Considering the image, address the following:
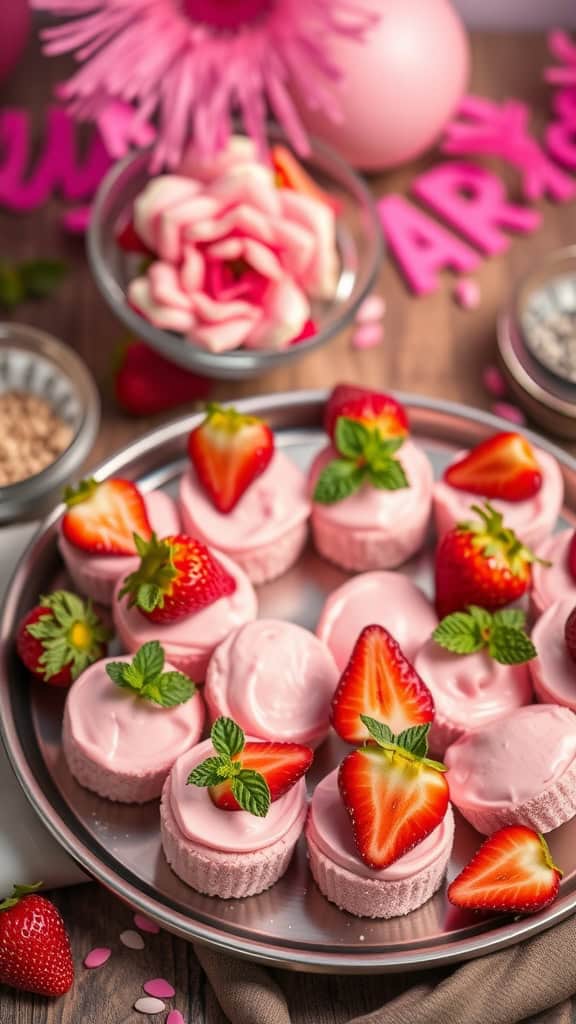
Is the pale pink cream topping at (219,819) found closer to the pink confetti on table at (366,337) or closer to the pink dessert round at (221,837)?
the pink dessert round at (221,837)

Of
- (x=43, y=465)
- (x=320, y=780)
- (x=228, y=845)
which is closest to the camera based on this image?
(x=228, y=845)

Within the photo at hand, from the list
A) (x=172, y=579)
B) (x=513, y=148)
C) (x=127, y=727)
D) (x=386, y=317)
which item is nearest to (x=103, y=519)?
(x=172, y=579)

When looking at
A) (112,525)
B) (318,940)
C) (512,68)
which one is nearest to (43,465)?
(112,525)

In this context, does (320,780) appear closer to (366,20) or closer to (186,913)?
(186,913)

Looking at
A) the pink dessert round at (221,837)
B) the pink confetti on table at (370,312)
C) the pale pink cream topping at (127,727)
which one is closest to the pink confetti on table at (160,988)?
the pink dessert round at (221,837)

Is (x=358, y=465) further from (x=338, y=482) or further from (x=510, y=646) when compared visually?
(x=510, y=646)
